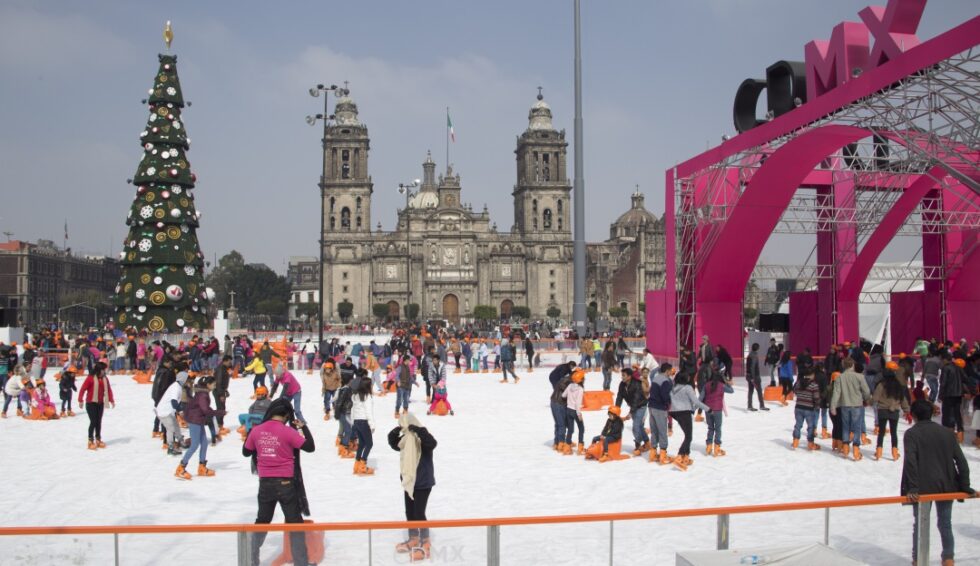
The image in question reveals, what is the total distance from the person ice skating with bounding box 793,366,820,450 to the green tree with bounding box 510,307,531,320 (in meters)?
64.9

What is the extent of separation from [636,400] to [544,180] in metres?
70.4

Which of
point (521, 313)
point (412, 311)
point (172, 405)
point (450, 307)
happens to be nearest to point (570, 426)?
point (172, 405)

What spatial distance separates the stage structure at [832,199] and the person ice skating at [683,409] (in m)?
7.82

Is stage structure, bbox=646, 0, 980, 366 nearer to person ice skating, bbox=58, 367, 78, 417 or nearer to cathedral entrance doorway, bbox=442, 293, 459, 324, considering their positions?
person ice skating, bbox=58, 367, 78, 417

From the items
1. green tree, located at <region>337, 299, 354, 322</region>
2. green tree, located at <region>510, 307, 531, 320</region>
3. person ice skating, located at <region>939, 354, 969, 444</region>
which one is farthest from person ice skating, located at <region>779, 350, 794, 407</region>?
green tree, located at <region>337, 299, 354, 322</region>

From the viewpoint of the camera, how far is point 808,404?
11.1 metres

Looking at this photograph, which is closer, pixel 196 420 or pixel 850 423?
pixel 196 420

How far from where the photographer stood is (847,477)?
9.65 metres

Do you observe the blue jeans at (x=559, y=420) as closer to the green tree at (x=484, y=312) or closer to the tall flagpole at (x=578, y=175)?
the tall flagpole at (x=578, y=175)

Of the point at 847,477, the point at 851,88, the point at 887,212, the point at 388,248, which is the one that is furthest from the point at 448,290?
the point at 847,477

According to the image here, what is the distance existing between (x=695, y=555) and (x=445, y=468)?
5837 millimetres

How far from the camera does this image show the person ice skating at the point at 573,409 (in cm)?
1101

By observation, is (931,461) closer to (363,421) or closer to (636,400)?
(636,400)

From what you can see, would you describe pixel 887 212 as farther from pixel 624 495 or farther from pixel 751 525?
pixel 751 525
